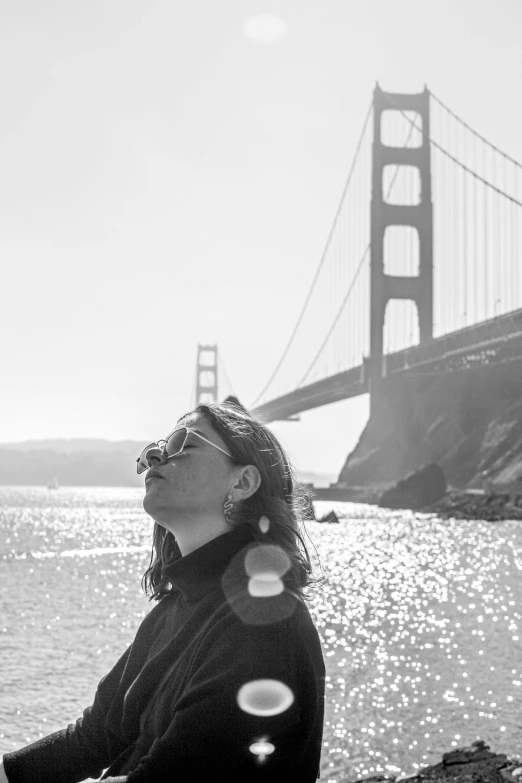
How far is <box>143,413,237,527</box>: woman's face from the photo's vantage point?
74.3 inches

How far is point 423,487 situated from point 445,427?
8679mm

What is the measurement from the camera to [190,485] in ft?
6.23

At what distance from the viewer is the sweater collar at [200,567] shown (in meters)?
1.81

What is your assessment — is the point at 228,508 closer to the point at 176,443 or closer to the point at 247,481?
the point at 247,481

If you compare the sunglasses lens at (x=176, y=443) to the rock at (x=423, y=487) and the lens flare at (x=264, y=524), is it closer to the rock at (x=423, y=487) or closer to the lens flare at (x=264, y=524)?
the lens flare at (x=264, y=524)

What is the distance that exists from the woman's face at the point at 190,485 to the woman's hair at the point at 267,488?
0.04 m

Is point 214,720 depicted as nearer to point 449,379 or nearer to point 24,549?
point 24,549

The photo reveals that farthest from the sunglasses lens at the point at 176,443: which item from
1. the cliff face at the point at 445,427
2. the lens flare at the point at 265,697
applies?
the cliff face at the point at 445,427

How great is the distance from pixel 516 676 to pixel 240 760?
10.7 metres

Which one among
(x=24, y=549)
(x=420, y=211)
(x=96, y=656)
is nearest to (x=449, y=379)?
(x=420, y=211)

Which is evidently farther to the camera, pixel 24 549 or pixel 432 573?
pixel 24 549

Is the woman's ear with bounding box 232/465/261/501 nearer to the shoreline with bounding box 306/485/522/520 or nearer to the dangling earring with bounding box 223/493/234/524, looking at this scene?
the dangling earring with bounding box 223/493/234/524

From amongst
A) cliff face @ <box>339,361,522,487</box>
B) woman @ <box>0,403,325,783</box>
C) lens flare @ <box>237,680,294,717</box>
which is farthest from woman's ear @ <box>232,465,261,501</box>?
cliff face @ <box>339,361,522,487</box>

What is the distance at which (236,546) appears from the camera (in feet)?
6.05
